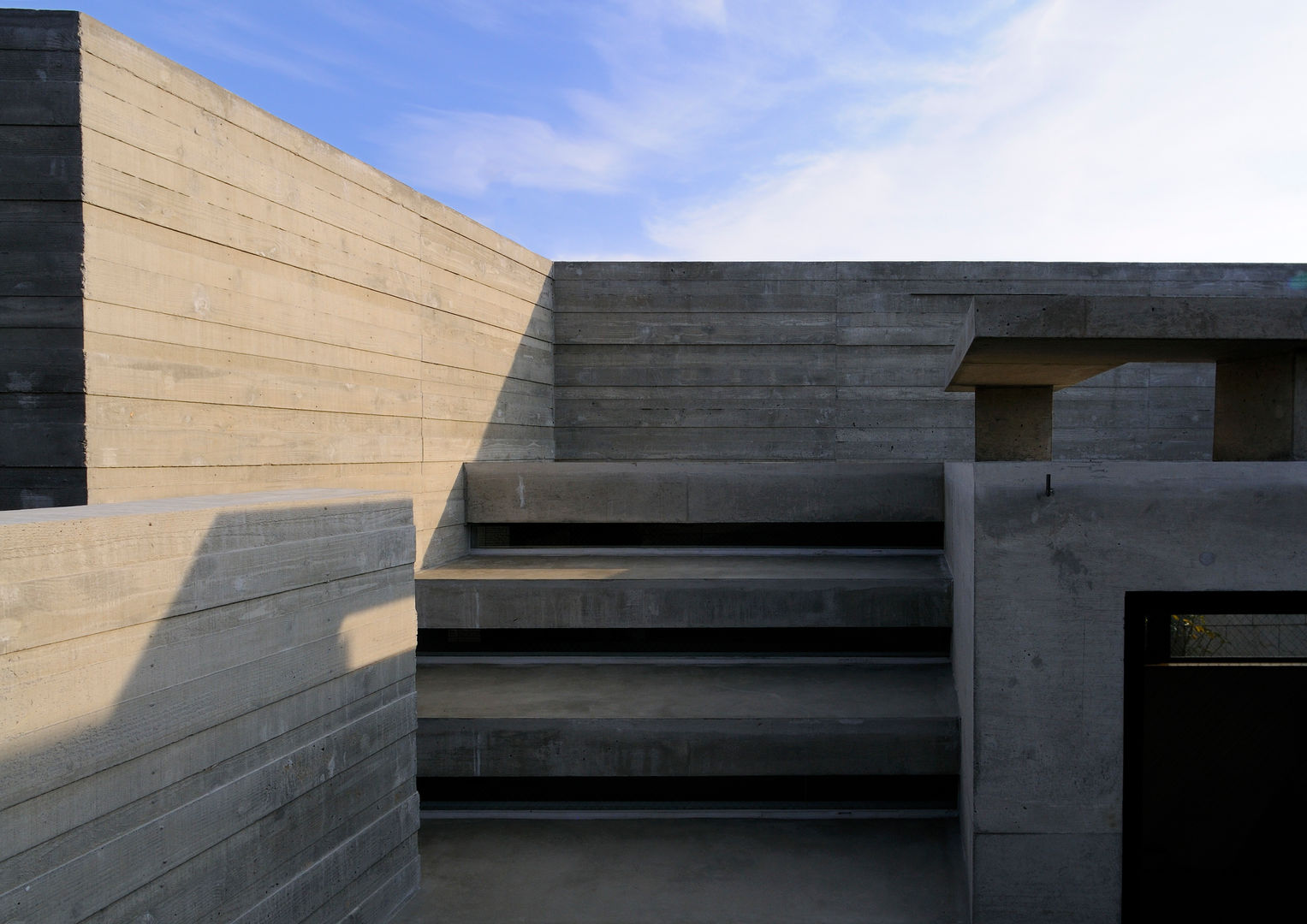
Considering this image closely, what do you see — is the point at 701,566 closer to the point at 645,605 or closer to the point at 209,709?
the point at 645,605

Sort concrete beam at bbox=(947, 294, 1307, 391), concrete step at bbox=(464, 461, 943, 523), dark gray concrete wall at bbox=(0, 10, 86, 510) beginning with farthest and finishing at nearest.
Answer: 1. concrete step at bbox=(464, 461, 943, 523)
2. concrete beam at bbox=(947, 294, 1307, 391)
3. dark gray concrete wall at bbox=(0, 10, 86, 510)

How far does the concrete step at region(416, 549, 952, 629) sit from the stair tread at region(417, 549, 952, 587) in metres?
0.03

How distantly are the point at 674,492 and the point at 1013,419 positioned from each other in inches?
116

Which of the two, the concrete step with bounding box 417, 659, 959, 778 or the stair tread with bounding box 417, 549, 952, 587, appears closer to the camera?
the concrete step with bounding box 417, 659, 959, 778

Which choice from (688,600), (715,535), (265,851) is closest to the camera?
(265,851)

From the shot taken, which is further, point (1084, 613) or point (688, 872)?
point (688, 872)

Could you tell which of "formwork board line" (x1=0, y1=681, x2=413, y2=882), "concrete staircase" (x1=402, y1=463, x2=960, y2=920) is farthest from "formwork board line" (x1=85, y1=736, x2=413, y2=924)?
"concrete staircase" (x1=402, y1=463, x2=960, y2=920)

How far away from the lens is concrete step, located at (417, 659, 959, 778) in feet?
14.6

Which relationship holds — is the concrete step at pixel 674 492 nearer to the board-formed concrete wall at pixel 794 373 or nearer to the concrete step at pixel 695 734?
the concrete step at pixel 695 734

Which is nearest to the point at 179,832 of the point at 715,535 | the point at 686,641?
the point at 686,641

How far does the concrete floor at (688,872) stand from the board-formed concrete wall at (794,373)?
5.04 metres

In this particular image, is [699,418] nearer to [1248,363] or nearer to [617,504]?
[617,504]

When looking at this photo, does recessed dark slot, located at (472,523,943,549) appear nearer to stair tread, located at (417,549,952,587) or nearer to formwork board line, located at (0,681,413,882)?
stair tread, located at (417,549,952,587)

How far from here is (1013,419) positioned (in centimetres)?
634
